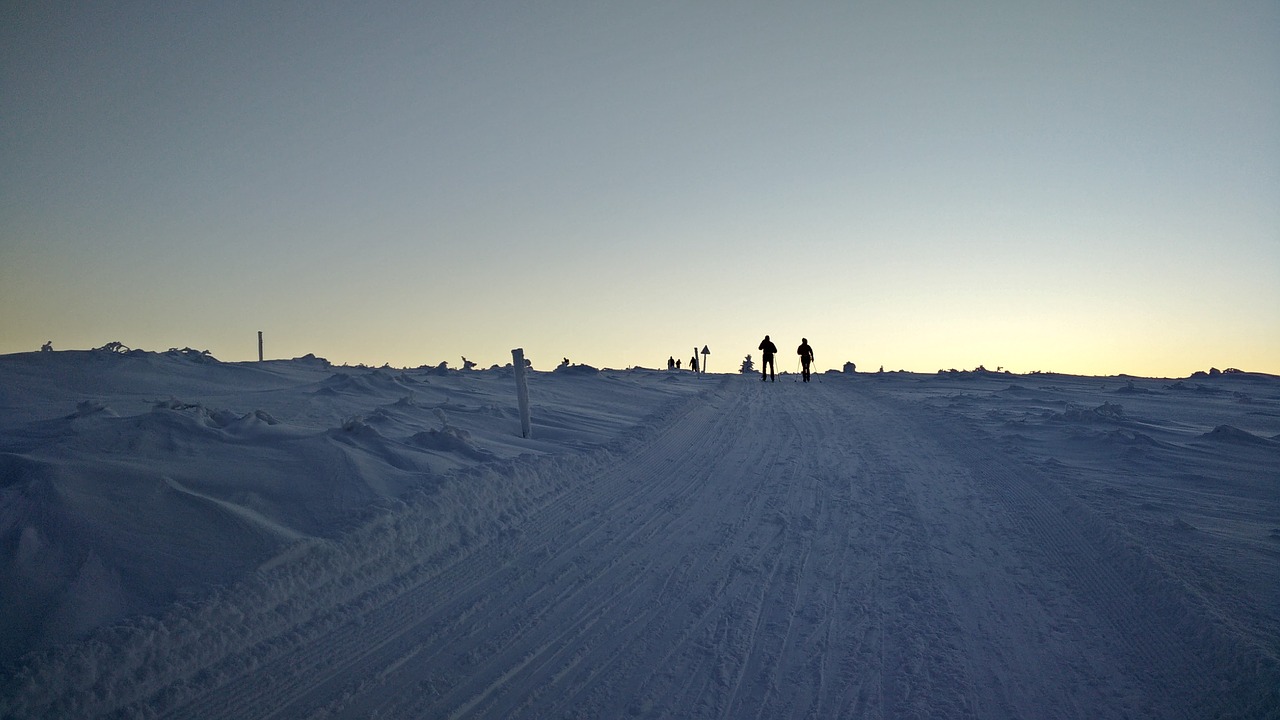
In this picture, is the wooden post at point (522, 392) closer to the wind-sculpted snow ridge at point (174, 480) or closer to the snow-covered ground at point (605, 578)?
the wind-sculpted snow ridge at point (174, 480)

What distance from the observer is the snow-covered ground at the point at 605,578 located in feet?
12.2

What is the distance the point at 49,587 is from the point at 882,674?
541cm

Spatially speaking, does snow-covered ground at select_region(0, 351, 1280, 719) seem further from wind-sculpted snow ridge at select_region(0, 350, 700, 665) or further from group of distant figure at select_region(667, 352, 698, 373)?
group of distant figure at select_region(667, 352, 698, 373)

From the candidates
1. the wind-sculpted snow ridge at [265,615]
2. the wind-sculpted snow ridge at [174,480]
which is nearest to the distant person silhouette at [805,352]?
the wind-sculpted snow ridge at [174,480]

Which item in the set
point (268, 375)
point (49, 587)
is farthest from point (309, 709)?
point (268, 375)

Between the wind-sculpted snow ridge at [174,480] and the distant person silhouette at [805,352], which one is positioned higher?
the distant person silhouette at [805,352]

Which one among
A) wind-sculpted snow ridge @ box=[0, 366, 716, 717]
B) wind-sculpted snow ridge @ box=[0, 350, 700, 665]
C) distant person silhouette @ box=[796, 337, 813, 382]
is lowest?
wind-sculpted snow ridge @ box=[0, 366, 716, 717]

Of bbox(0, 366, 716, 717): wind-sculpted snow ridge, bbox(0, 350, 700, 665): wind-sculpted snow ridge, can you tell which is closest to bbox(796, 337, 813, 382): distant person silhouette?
bbox(0, 350, 700, 665): wind-sculpted snow ridge

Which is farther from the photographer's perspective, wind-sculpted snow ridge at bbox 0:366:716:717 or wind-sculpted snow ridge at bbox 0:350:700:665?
wind-sculpted snow ridge at bbox 0:350:700:665

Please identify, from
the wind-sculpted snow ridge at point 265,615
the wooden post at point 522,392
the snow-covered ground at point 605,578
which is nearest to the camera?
the wind-sculpted snow ridge at point 265,615

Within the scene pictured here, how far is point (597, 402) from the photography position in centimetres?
1697

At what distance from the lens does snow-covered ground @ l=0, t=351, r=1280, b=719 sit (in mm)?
3729

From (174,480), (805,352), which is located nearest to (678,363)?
(805,352)

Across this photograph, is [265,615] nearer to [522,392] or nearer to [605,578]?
[605,578]
